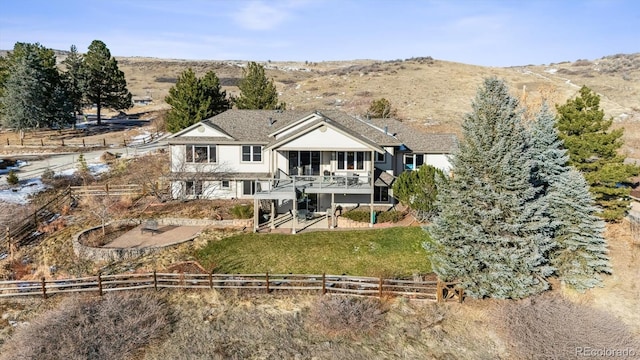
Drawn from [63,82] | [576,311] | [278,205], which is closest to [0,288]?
[278,205]

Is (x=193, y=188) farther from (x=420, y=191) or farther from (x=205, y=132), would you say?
(x=420, y=191)

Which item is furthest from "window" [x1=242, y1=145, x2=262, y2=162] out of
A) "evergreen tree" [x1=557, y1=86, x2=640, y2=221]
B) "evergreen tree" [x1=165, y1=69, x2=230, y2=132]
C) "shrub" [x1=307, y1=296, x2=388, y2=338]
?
"evergreen tree" [x1=557, y1=86, x2=640, y2=221]

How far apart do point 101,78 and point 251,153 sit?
131 ft

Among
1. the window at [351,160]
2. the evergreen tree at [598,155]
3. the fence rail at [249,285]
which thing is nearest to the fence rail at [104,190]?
the fence rail at [249,285]

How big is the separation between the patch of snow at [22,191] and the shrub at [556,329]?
3474 centimetres

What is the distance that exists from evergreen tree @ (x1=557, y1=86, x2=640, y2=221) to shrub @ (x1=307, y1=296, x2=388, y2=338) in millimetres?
16968

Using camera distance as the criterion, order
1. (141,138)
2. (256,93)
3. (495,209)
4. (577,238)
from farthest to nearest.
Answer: (141,138) → (256,93) → (577,238) → (495,209)

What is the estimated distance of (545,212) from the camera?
18250 millimetres

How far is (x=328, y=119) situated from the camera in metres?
29.7

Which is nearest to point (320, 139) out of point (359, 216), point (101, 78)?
point (359, 216)

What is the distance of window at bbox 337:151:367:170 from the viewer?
29344mm

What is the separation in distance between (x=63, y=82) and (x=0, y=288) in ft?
153

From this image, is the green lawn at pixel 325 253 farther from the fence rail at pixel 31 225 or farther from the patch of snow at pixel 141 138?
the patch of snow at pixel 141 138

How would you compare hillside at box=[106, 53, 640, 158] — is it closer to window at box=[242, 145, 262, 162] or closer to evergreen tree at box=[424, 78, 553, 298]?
window at box=[242, 145, 262, 162]
